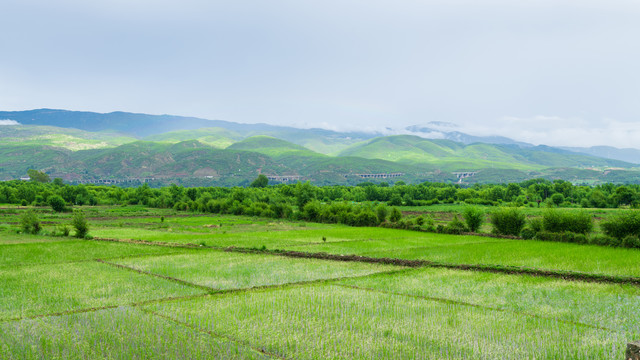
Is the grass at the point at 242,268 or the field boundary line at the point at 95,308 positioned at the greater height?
the field boundary line at the point at 95,308

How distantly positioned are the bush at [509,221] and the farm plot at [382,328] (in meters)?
31.4

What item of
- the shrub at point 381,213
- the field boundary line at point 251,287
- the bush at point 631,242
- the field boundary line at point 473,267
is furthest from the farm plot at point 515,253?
the shrub at point 381,213

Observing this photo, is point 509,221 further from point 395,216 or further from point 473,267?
point 473,267

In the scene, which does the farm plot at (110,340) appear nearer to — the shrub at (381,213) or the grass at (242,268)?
the grass at (242,268)

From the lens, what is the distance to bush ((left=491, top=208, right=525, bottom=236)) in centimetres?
4512

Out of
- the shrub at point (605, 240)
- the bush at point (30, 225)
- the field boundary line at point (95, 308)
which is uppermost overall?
the shrub at point (605, 240)

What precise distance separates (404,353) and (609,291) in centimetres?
1431

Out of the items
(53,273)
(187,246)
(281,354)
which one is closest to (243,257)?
(187,246)

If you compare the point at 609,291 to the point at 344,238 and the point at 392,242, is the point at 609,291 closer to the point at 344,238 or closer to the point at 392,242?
the point at 392,242

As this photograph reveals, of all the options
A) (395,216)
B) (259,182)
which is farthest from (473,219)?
(259,182)

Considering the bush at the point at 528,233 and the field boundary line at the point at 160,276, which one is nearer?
the field boundary line at the point at 160,276

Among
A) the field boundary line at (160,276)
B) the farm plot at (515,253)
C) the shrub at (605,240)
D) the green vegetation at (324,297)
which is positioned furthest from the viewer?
the shrub at (605,240)

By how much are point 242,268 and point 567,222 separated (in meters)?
32.1

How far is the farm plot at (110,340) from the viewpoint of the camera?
39.3 feet
